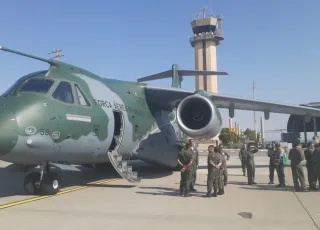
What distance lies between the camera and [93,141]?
9.80 meters

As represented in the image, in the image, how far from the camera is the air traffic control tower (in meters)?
85.6

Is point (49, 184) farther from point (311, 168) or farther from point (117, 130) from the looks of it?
point (311, 168)

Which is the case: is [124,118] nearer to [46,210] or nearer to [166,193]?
[166,193]

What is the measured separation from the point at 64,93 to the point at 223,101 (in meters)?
8.02

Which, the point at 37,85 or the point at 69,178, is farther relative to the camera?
the point at 69,178

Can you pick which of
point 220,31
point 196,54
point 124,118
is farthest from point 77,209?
point 220,31

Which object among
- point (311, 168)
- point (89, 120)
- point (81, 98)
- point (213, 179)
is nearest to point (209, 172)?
point (213, 179)

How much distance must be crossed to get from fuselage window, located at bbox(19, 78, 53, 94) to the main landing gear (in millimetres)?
1869

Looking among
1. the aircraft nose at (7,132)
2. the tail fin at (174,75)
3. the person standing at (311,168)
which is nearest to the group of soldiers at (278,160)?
the person standing at (311,168)

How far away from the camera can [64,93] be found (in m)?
9.31

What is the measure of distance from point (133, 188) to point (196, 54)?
270 feet

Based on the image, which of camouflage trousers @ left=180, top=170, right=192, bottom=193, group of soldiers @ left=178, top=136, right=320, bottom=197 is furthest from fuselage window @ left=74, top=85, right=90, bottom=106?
camouflage trousers @ left=180, top=170, right=192, bottom=193

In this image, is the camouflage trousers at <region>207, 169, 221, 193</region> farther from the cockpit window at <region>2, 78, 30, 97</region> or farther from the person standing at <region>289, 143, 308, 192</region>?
the cockpit window at <region>2, 78, 30, 97</region>

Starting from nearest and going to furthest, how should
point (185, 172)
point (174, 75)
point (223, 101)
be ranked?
point (185, 172)
point (223, 101)
point (174, 75)
